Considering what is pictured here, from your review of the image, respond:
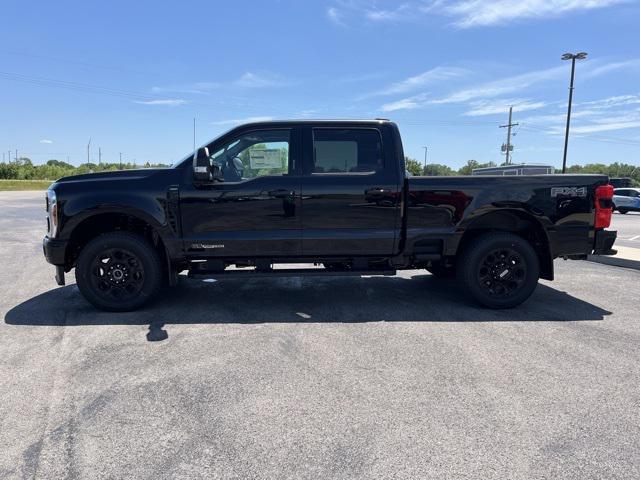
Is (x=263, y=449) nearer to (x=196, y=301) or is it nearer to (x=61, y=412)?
(x=61, y=412)

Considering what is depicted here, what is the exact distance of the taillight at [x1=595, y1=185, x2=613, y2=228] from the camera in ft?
16.7

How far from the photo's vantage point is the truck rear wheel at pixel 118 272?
4.89 metres

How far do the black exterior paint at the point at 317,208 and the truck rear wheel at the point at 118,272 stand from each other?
0.80ft

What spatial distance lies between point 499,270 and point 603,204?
1364mm

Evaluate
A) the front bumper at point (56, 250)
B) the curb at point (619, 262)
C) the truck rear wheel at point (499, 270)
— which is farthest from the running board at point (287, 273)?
the curb at point (619, 262)

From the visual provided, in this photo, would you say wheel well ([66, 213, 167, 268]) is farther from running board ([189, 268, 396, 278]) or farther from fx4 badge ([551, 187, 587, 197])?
fx4 badge ([551, 187, 587, 197])

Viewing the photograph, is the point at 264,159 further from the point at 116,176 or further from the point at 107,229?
the point at 107,229

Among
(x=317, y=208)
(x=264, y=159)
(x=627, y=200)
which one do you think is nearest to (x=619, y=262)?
(x=317, y=208)

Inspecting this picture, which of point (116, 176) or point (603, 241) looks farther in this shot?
point (603, 241)

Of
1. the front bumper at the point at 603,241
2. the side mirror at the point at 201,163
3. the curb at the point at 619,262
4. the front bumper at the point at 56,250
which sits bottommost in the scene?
the curb at the point at 619,262

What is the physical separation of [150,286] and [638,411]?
4470mm

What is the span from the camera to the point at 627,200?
25.0m

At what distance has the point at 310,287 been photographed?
622cm

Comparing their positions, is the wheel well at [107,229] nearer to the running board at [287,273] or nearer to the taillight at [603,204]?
the running board at [287,273]
